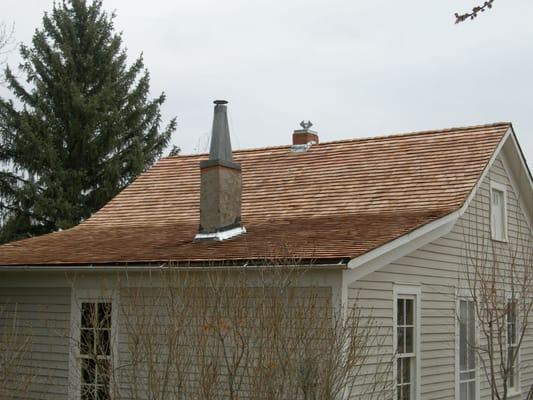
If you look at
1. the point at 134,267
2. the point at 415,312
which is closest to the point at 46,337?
the point at 134,267

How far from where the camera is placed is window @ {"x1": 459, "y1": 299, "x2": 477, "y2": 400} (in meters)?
15.1

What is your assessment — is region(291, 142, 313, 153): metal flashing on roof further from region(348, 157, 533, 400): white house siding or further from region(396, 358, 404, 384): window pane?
region(396, 358, 404, 384): window pane

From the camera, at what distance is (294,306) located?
8977 mm

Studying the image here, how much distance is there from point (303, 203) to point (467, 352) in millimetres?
3843

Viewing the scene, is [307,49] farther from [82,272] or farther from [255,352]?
[255,352]

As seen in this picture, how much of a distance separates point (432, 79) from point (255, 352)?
1563 cm

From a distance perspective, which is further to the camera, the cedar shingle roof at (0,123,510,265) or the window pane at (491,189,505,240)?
the window pane at (491,189,505,240)

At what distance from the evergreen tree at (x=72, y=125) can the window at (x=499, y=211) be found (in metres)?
16.2

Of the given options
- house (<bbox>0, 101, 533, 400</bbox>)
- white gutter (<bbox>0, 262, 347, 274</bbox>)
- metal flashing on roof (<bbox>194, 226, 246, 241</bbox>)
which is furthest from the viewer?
metal flashing on roof (<bbox>194, 226, 246, 241</bbox>)

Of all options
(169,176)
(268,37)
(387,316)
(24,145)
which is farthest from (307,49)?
(387,316)

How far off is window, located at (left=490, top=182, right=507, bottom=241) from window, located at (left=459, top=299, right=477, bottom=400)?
2.15 meters

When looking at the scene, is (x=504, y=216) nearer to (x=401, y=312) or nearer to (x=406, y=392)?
(x=401, y=312)

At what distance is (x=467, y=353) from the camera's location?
15219 mm

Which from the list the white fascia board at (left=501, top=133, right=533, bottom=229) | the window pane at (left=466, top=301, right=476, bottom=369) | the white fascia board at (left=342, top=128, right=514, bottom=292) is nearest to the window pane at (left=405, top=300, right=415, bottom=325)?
the white fascia board at (left=342, top=128, right=514, bottom=292)
